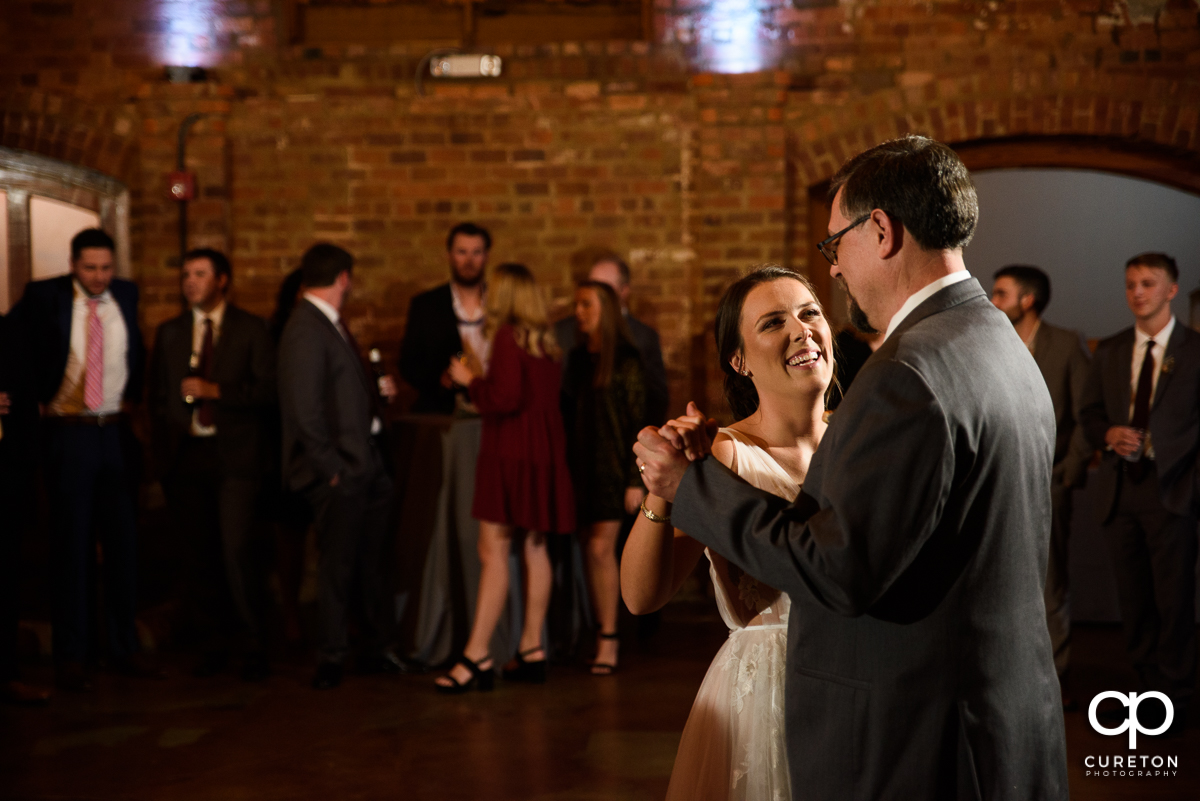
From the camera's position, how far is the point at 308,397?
4336mm

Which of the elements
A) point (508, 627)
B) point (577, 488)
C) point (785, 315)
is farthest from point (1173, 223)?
point (785, 315)

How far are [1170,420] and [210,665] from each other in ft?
13.6

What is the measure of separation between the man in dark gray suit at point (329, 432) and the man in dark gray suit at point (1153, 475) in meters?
3.10

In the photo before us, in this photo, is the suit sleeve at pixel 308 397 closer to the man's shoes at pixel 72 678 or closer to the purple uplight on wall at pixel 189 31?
the man's shoes at pixel 72 678

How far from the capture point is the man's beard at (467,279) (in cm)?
516

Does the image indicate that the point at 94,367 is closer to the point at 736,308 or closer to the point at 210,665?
the point at 210,665

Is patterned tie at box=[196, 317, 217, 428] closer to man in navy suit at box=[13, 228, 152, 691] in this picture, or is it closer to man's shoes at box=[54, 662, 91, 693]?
man in navy suit at box=[13, 228, 152, 691]

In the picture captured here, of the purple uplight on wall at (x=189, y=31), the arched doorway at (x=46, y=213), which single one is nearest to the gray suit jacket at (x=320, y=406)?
the arched doorway at (x=46, y=213)

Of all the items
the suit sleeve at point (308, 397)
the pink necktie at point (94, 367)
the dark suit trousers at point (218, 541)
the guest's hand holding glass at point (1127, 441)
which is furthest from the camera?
the dark suit trousers at point (218, 541)

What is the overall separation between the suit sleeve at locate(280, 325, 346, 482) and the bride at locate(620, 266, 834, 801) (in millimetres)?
2725

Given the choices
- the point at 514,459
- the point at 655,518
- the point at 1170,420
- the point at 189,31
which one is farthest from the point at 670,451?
the point at 189,31

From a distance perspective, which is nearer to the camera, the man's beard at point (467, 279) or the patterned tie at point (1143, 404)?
the patterned tie at point (1143, 404)

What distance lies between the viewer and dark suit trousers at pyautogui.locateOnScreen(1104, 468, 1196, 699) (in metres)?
3.89

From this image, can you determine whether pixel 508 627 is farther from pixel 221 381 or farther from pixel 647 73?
pixel 647 73
